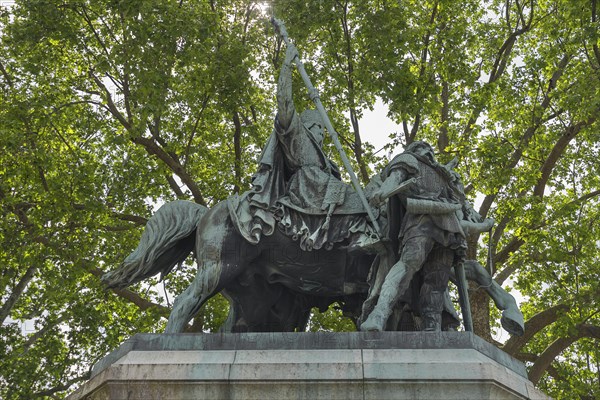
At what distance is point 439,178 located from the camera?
8367 mm

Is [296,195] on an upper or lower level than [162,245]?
upper

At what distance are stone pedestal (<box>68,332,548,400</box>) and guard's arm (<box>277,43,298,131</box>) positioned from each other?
281 cm

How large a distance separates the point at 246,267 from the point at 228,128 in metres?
10.3

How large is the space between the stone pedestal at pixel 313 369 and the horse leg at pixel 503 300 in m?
0.97

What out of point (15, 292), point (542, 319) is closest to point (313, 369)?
point (542, 319)

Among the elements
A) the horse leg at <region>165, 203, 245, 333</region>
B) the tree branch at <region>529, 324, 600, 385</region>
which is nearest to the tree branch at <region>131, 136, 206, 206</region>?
the tree branch at <region>529, 324, 600, 385</region>

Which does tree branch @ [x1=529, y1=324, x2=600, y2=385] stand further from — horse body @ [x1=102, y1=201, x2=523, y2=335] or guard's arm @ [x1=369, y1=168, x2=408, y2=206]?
guard's arm @ [x1=369, y1=168, x2=408, y2=206]

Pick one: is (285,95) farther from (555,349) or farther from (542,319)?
(555,349)

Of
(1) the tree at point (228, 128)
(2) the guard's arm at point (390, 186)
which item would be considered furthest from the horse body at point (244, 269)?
(1) the tree at point (228, 128)

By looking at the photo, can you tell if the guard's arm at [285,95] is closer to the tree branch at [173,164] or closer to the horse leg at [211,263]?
the horse leg at [211,263]

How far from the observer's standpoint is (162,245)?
8609 mm

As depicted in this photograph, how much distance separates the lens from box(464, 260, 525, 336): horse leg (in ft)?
27.1

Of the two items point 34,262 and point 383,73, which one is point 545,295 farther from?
point 34,262

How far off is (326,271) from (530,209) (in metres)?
8.64
